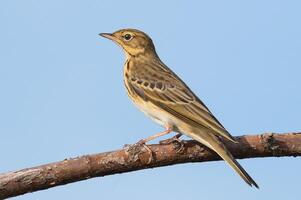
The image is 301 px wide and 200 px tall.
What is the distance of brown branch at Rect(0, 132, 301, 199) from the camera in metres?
6.77

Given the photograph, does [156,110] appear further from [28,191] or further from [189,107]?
[28,191]

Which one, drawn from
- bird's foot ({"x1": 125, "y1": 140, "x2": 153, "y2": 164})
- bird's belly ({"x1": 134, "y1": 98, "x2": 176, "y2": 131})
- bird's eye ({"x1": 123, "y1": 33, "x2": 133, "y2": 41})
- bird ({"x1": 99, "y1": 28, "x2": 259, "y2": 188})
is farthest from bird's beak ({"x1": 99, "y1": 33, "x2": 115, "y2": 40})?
bird's foot ({"x1": 125, "y1": 140, "x2": 153, "y2": 164})

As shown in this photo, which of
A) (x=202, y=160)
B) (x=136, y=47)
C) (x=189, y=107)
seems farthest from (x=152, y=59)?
(x=202, y=160)

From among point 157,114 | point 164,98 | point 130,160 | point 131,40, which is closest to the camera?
point 130,160

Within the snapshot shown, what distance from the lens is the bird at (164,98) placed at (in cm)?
811

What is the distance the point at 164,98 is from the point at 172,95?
5.2 inches

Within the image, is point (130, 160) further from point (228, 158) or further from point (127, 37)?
point (127, 37)

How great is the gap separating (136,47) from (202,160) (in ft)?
13.5

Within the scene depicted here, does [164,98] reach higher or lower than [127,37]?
lower

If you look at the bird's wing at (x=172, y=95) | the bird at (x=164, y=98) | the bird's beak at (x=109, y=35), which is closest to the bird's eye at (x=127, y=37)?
the bird at (x=164, y=98)

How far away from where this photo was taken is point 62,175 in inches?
271

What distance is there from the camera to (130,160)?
7176mm

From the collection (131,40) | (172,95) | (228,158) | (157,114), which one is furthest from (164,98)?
(131,40)

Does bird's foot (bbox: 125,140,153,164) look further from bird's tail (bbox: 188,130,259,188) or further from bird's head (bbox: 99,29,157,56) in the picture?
bird's head (bbox: 99,29,157,56)
